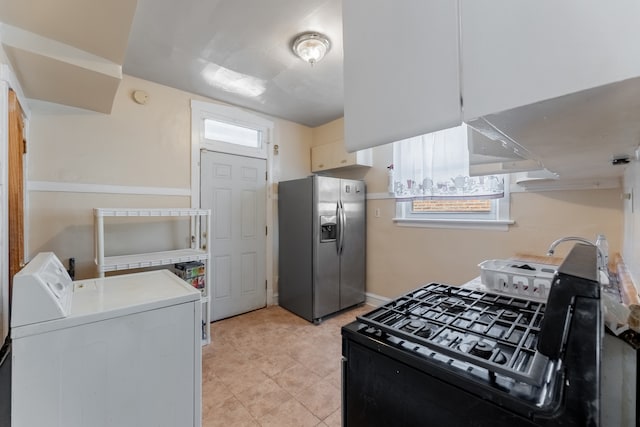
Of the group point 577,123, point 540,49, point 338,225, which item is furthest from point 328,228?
point 540,49

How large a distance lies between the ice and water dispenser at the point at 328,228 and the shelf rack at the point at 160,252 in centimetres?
119

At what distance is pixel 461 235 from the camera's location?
8.83 feet

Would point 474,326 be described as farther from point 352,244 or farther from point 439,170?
point 352,244

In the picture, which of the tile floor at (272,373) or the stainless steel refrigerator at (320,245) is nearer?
the tile floor at (272,373)

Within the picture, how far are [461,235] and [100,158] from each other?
344 cm

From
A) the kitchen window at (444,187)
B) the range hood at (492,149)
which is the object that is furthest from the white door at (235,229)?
the range hood at (492,149)

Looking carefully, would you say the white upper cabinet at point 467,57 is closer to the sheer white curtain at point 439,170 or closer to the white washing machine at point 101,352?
the white washing machine at point 101,352

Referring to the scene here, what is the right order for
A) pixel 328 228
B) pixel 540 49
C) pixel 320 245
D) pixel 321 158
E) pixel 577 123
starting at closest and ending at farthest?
pixel 540 49
pixel 577 123
pixel 320 245
pixel 328 228
pixel 321 158

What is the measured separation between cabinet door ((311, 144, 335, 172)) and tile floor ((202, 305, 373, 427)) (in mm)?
2002

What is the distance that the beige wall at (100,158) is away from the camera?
7.03ft

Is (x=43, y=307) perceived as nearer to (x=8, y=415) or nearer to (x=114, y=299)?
(x=114, y=299)

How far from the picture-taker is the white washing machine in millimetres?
1028

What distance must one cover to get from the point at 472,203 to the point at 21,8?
336cm

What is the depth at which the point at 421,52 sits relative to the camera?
1.74ft
